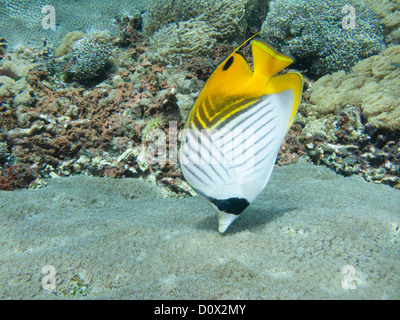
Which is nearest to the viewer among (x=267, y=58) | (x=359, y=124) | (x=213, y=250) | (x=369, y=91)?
(x=267, y=58)

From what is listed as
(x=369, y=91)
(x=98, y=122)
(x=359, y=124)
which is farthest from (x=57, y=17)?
(x=359, y=124)

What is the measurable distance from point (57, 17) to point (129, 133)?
728cm

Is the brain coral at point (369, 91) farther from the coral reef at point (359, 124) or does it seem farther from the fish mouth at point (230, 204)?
the fish mouth at point (230, 204)

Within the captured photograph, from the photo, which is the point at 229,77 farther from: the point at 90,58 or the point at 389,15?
the point at 389,15

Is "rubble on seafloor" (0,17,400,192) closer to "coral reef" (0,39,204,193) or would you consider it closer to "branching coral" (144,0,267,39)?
"coral reef" (0,39,204,193)

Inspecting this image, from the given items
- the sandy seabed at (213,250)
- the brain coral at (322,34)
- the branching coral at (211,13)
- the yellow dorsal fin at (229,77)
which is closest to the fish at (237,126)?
the yellow dorsal fin at (229,77)

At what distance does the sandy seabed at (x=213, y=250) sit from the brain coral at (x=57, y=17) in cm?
765

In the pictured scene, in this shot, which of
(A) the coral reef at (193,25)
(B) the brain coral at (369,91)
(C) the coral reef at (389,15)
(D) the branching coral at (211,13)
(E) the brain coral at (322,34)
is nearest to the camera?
(B) the brain coral at (369,91)

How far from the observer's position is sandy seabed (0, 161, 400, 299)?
148cm

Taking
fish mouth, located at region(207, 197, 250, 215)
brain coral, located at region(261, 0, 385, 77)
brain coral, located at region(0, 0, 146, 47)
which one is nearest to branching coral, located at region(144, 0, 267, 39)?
brain coral, located at region(261, 0, 385, 77)

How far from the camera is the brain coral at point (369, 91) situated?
12.7 ft

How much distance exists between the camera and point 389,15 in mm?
5898
